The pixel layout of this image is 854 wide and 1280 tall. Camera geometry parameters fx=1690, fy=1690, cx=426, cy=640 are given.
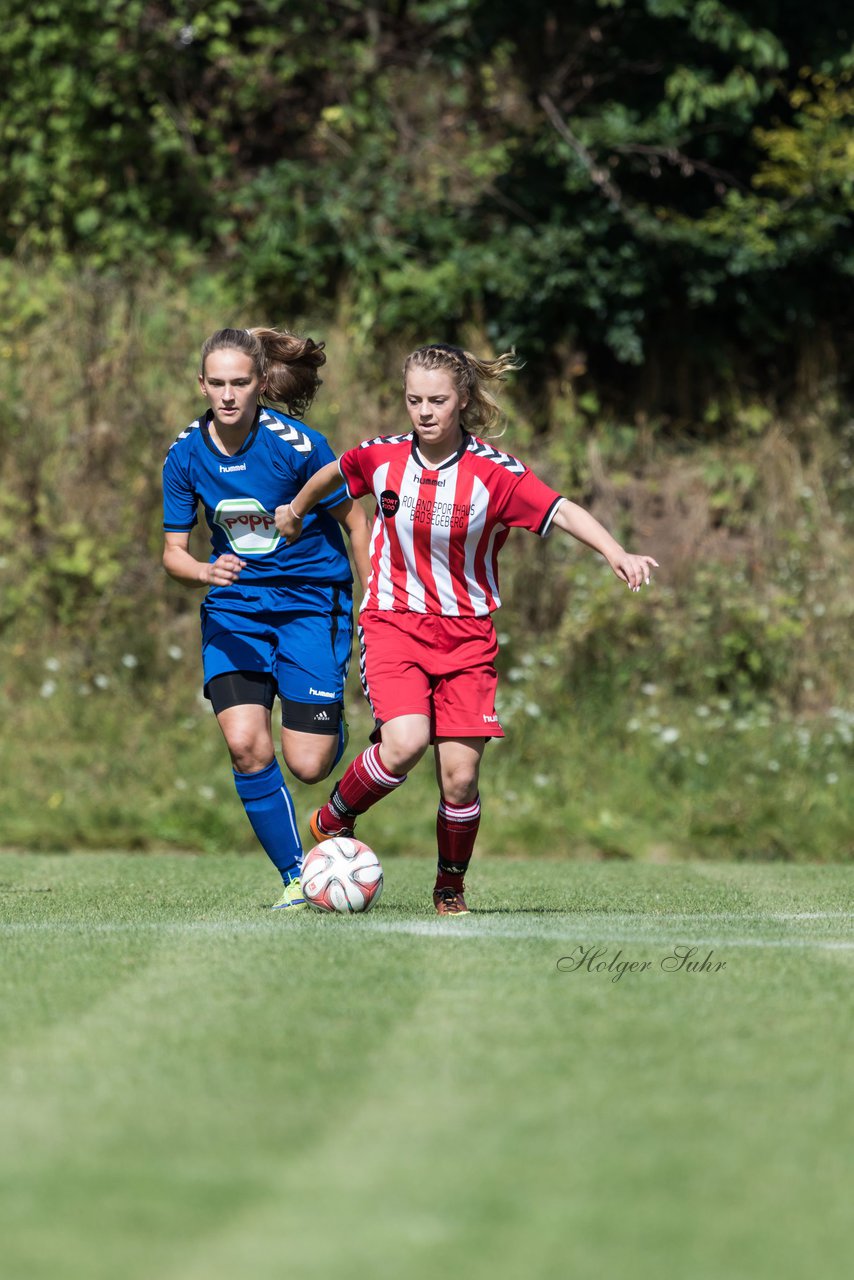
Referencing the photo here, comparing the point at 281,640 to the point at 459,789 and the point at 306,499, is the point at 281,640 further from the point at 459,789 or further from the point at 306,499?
the point at 459,789

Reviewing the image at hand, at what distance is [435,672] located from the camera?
20.0ft

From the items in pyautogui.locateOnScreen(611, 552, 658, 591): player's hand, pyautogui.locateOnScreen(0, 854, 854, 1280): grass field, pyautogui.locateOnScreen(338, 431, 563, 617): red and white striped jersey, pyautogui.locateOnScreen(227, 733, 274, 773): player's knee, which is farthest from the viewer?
pyautogui.locateOnScreen(227, 733, 274, 773): player's knee

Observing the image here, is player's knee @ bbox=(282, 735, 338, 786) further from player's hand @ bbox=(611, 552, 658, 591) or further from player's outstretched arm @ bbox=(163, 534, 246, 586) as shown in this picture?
player's hand @ bbox=(611, 552, 658, 591)

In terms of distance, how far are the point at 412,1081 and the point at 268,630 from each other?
350 centimetres

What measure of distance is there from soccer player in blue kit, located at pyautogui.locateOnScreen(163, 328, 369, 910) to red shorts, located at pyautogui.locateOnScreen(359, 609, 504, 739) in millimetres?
464

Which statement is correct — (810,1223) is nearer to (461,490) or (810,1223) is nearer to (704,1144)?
(704,1144)

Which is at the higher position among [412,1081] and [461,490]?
[461,490]

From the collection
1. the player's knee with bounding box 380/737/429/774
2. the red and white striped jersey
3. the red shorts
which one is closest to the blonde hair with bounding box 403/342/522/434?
the red and white striped jersey

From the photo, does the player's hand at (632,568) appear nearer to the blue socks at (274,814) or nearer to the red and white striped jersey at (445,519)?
the red and white striped jersey at (445,519)

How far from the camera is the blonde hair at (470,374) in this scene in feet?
19.8

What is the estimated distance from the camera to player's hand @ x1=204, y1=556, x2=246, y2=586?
6031mm

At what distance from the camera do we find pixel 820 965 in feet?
15.1

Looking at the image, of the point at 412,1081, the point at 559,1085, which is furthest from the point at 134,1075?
the point at 559,1085

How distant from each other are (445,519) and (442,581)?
227 millimetres
